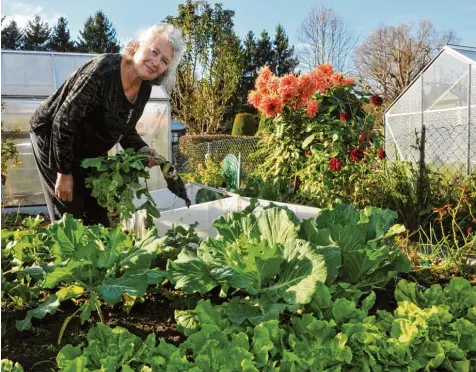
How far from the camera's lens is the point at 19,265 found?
77.8 inches

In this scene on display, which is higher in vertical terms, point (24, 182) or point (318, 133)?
point (318, 133)

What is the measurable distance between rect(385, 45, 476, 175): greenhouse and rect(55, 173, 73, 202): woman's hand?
461 cm

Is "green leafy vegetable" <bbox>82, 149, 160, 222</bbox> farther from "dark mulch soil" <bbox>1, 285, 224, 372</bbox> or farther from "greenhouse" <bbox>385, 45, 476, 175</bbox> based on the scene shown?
"greenhouse" <bbox>385, 45, 476, 175</bbox>

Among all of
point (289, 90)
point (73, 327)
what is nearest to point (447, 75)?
point (289, 90)

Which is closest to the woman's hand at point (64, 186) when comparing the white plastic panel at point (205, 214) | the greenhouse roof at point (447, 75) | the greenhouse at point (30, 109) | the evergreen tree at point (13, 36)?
the white plastic panel at point (205, 214)

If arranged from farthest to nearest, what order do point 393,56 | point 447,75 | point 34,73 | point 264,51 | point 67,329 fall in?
point 264,51, point 393,56, point 447,75, point 34,73, point 67,329

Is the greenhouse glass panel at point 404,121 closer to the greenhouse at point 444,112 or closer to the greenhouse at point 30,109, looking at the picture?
the greenhouse at point 444,112

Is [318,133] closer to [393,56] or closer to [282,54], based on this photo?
[393,56]

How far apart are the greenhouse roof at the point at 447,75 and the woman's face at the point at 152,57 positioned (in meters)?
5.83

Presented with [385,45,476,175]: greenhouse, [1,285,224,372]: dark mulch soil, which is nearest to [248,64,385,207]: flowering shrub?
[385,45,476,175]: greenhouse

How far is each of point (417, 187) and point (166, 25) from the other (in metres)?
2.69

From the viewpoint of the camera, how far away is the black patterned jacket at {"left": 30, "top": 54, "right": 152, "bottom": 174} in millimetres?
2223

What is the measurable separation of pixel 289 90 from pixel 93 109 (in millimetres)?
2578

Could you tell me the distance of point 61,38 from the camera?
30.0m
